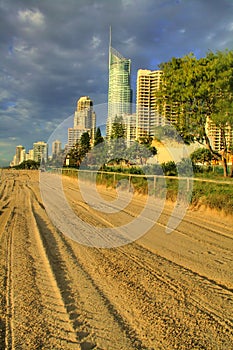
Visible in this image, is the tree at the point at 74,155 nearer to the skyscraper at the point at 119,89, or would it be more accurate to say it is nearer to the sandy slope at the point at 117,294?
the skyscraper at the point at 119,89

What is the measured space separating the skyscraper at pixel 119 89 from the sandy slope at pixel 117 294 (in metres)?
27.2

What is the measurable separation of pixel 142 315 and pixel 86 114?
144ft

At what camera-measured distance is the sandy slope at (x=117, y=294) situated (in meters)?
3.27

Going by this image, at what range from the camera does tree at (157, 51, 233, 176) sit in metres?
21.4

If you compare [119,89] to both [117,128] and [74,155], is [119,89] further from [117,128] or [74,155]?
[74,155]

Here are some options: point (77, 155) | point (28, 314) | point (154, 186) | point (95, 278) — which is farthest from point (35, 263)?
point (77, 155)

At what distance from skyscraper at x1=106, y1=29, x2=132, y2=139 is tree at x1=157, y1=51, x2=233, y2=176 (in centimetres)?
1000

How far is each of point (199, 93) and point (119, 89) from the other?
18.7 meters

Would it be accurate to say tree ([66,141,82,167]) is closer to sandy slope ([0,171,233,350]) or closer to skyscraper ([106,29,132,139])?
skyscraper ([106,29,132,139])

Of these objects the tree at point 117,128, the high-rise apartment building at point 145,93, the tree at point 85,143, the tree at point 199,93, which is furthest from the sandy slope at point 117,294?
the tree at point 85,143

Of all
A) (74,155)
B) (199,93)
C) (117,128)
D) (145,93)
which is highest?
(145,93)

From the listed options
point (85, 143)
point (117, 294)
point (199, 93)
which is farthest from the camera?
point (85, 143)

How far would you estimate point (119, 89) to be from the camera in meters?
38.9

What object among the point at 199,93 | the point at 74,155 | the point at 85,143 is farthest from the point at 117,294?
the point at 74,155
